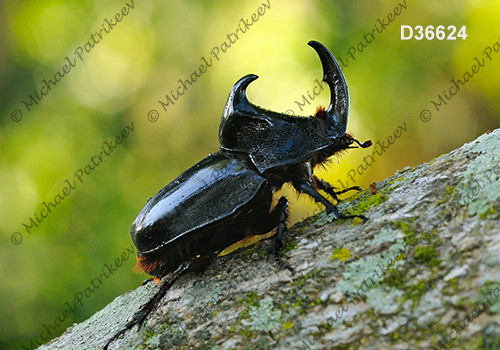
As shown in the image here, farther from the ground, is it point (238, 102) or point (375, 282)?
point (238, 102)

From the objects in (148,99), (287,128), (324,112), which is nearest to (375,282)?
(287,128)

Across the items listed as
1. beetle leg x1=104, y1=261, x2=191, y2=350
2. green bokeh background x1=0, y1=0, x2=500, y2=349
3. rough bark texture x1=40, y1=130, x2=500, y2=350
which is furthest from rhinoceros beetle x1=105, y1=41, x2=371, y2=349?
green bokeh background x1=0, y1=0, x2=500, y2=349

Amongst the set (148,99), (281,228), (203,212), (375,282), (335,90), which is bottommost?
(375,282)

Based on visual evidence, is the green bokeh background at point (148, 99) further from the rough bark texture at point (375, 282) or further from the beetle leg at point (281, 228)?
the rough bark texture at point (375, 282)

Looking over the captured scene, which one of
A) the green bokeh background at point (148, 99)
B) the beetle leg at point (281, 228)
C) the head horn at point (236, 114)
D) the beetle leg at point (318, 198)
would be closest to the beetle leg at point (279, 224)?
the beetle leg at point (281, 228)

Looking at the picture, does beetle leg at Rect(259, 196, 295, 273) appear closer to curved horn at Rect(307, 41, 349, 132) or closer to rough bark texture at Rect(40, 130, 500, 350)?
rough bark texture at Rect(40, 130, 500, 350)

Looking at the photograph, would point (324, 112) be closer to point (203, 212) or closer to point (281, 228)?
point (281, 228)

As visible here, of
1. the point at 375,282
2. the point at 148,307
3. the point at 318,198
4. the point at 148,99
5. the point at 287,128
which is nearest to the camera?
the point at 375,282
